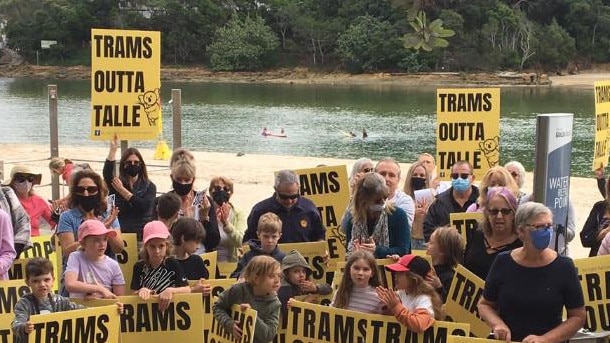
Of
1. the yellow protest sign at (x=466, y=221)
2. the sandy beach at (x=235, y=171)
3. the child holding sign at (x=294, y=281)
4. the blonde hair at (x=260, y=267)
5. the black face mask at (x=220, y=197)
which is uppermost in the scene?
the black face mask at (x=220, y=197)

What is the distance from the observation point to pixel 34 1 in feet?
438

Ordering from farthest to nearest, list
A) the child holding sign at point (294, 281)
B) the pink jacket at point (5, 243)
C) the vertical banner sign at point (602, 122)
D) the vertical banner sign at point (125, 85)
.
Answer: the vertical banner sign at point (602, 122) → the vertical banner sign at point (125, 85) → the child holding sign at point (294, 281) → the pink jacket at point (5, 243)

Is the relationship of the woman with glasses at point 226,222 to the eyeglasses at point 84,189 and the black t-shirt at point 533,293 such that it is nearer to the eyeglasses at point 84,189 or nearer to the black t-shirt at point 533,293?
the eyeglasses at point 84,189

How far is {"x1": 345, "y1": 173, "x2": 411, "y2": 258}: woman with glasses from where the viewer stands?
6891mm

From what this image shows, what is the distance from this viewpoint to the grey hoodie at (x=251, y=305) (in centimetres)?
619

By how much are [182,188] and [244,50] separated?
99.7m

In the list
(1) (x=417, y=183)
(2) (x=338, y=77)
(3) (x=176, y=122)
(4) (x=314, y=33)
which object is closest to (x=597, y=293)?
(1) (x=417, y=183)

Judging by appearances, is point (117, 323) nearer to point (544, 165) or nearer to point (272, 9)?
point (544, 165)

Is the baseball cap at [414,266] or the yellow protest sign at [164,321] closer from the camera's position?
the baseball cap at [414,266]

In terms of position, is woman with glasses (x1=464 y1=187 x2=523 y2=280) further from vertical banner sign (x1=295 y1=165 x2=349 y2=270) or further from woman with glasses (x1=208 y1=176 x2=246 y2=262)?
vertical banner sign (x1=295 y1=165 x2=349 y2=270)

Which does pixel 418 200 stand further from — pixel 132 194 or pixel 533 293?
pixel 533 293

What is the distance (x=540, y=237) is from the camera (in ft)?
16.5

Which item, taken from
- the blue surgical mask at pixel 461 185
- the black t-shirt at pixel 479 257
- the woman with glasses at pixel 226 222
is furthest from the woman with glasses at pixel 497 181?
the woman with glasses at pixel 226 222

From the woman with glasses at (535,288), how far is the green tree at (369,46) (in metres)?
90.6
